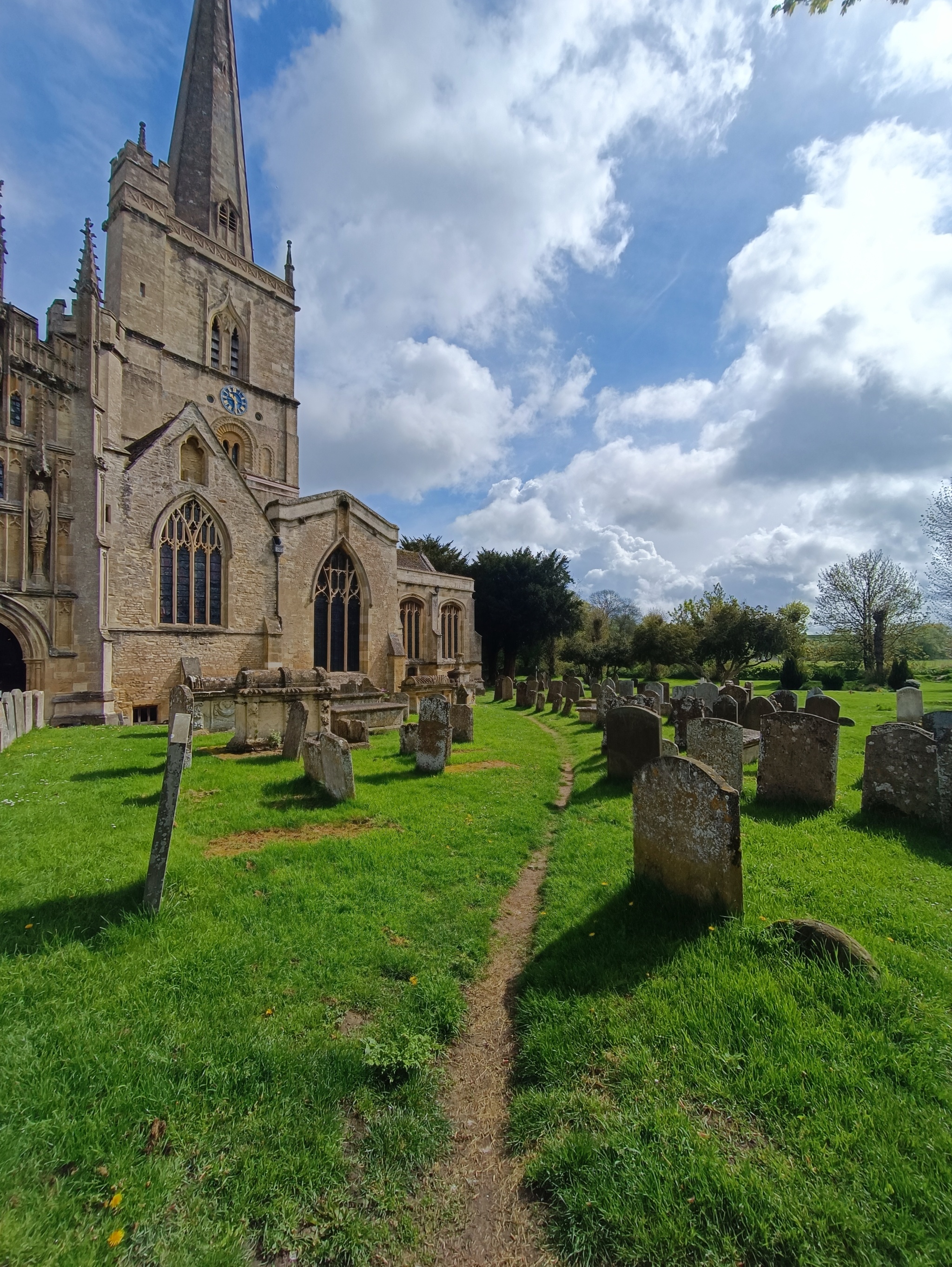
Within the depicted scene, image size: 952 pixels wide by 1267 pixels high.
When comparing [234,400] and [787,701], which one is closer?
[787,701]

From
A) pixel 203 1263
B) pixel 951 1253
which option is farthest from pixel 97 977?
pixel 951 1253

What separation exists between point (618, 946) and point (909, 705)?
13833mm

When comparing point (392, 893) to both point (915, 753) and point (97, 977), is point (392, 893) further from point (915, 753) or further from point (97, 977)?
point (915, 753)

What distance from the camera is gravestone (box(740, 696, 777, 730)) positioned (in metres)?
10.4

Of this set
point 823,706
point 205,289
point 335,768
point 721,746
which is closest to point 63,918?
point 335,768

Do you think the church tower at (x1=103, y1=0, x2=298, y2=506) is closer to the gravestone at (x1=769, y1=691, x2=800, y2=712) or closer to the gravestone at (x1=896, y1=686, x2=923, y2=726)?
the gravestone at (x1=769, y1=691, x2=800, y2=712)

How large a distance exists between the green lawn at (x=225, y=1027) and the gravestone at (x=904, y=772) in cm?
383

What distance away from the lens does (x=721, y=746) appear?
6801 millimetres

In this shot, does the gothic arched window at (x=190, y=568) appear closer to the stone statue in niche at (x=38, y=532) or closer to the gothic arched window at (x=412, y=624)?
the stone statue in niche at (x=38, y=532)

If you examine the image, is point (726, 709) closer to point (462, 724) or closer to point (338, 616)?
point (462, 724)

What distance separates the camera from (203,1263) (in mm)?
1826

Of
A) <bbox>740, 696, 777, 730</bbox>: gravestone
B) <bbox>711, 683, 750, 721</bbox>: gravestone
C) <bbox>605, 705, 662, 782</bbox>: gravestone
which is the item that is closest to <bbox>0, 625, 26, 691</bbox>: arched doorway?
<bbox>605, 705, 662, 782</bbox>: gravestone

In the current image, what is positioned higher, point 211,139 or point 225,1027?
point 211,139

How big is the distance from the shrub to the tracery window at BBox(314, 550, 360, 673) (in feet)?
77.4
